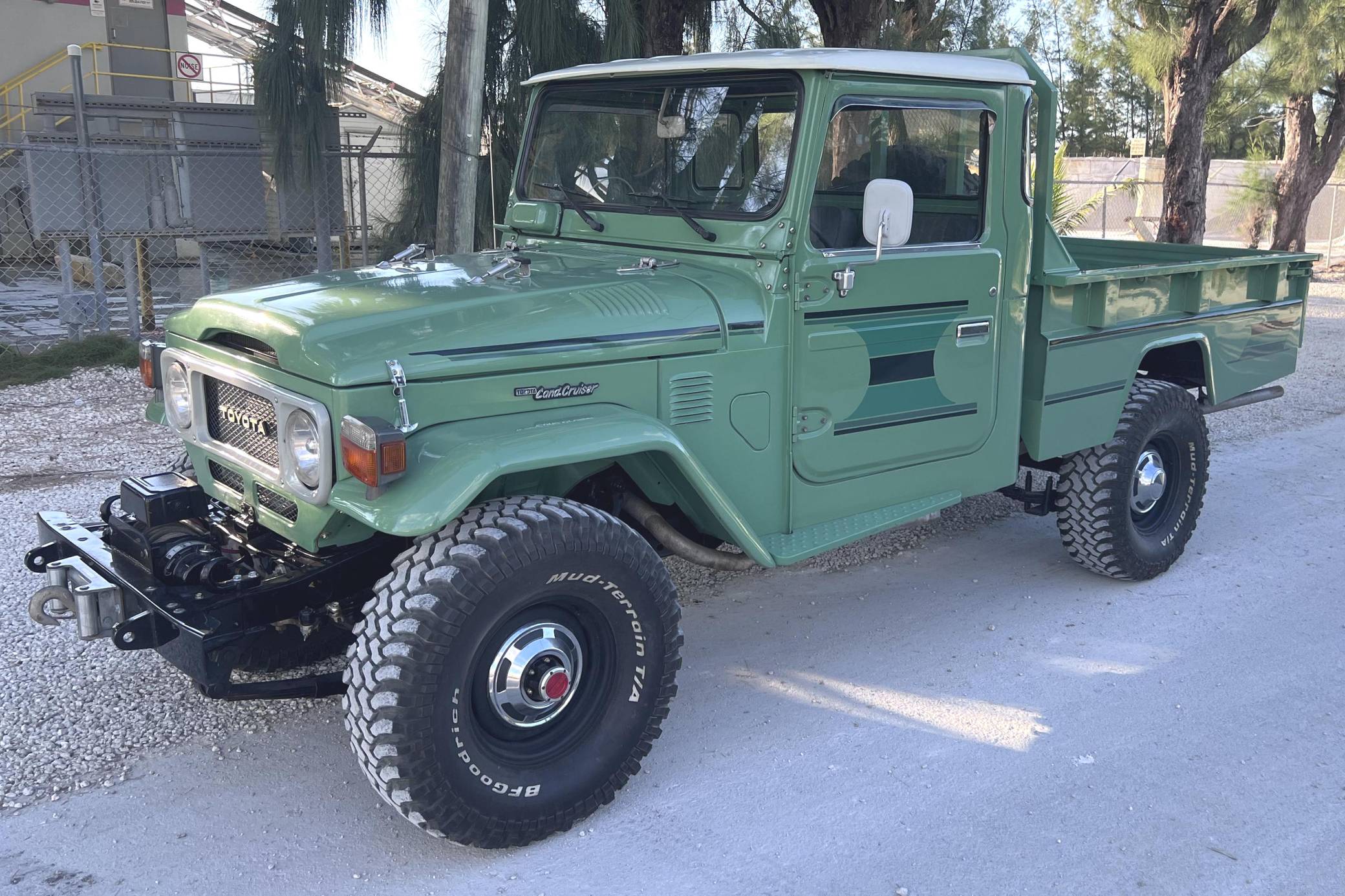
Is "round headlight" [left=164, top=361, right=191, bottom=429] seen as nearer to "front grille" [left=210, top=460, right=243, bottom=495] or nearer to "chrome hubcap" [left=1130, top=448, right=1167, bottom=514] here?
"front grille" [left=210, top=460, right=243, bottom=495]

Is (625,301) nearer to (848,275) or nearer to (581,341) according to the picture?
(581,341)

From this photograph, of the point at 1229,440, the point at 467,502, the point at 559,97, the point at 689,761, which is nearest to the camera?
the point at 467,502

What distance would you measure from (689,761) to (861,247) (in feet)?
5.96

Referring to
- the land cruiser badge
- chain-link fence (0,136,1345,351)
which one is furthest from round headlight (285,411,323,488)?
chain-link fence (0,136,1345,351)

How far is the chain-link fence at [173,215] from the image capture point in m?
9.70

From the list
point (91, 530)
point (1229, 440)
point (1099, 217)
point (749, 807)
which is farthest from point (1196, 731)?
point (1099, 217)

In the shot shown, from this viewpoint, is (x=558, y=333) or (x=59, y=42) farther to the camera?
(x=59, y=42)

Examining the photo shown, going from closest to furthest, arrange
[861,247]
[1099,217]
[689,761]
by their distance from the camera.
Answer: [689,761] < [861,247] < [1099,217]

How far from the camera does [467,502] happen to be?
2.88 m

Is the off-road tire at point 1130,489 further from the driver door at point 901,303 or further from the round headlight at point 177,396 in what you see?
the round headlight at point 177,396

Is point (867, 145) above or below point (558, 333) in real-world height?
above

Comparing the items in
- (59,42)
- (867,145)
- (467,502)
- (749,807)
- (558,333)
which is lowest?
(749,807)

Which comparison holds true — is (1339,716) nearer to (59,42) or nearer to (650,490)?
(650,490)

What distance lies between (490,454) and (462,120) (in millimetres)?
4028
